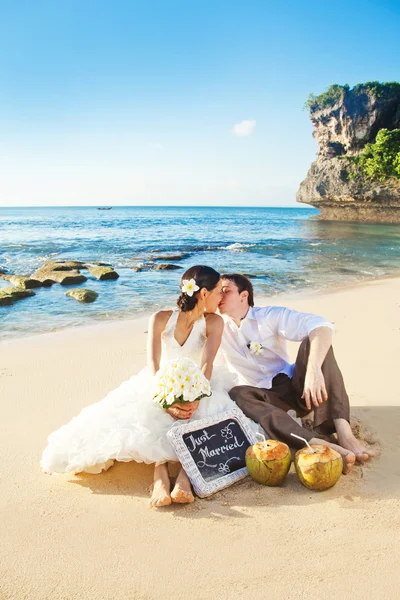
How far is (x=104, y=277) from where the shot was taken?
15.7m

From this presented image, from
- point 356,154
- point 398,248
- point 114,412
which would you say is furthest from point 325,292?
point 356,154

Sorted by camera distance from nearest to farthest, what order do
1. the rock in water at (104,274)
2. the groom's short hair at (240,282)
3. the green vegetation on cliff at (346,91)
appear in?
the groom's short hair at (240,282), the rock in water at (104,274), the green vegetation on cliff at (346,91)

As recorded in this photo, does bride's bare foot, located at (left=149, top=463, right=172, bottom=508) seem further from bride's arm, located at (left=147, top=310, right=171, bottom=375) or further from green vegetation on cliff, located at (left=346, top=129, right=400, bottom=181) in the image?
green vegetation on cliff, located at (left=346, top=129, right=400, bottom=181)

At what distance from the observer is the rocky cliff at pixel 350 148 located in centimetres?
4609

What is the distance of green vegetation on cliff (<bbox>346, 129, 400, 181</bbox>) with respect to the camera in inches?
1715

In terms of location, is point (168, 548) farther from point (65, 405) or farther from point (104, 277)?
point (104, 277)

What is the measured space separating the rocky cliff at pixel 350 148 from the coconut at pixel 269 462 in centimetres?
4652

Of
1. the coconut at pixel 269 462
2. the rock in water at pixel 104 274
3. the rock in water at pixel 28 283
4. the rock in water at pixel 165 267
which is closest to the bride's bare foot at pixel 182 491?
the coconut at pixel 269 462

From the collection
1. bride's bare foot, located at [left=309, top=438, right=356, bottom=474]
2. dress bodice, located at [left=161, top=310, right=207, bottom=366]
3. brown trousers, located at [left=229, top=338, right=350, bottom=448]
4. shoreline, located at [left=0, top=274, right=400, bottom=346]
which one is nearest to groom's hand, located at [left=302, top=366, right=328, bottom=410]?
brown trousers, located at [left=229, top=338, right=350, bottom=448]

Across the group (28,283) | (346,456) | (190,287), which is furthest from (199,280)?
(28,283)

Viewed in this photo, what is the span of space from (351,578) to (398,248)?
24.2 meters

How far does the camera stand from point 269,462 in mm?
3377

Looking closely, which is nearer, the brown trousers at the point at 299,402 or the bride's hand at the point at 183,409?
the bride's hand at the point at 183,409

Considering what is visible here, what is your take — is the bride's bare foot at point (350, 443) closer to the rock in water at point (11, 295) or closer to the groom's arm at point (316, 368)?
the groom's arm at point (316, 368)
